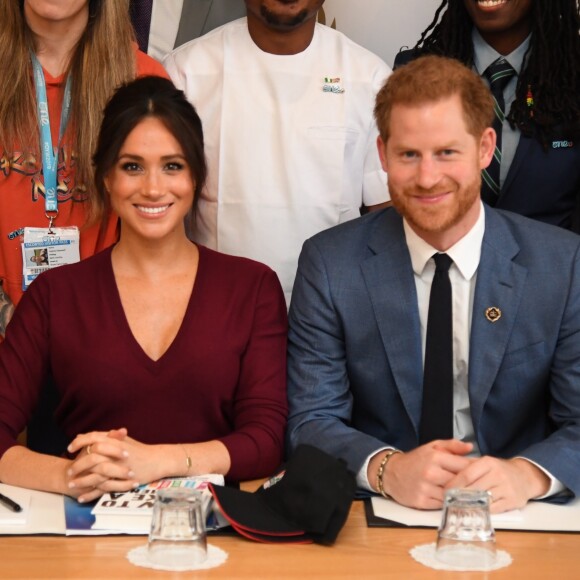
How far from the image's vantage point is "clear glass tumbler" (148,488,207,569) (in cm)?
171

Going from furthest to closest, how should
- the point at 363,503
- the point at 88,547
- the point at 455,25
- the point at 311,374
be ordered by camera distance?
the point at 455,25 < the point at 311,374 < the point at 363,503 < the point at 88,547

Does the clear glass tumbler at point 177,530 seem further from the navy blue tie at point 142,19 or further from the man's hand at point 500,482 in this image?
the navy blue tie at point 142,19

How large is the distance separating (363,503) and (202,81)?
1371mm

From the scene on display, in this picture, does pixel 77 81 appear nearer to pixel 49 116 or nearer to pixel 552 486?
pixel 49 116

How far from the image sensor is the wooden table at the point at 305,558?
171cm

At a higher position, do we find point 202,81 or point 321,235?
point 202,81

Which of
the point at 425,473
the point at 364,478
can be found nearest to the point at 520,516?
the point at 425,473

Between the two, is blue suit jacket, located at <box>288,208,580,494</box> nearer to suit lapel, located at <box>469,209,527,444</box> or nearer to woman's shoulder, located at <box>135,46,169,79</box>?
suit lapel, located at <box>469,209,527,444</box>

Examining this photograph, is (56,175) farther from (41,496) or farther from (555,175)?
(555,175)

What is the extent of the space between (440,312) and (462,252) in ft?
0.45

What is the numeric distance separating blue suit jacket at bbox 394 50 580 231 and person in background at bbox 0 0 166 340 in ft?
3.19

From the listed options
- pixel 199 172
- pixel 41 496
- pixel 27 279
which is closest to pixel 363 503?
pixel 41 496

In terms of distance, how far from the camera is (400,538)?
1865 millimetres

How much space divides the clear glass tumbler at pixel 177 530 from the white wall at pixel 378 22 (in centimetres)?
199
